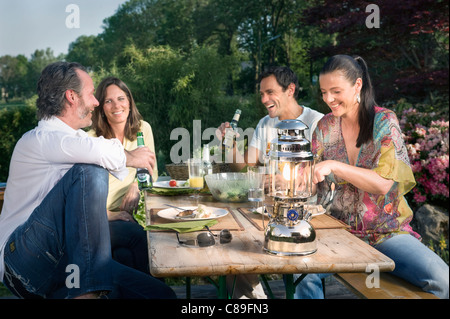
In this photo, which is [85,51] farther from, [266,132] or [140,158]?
[140,158]

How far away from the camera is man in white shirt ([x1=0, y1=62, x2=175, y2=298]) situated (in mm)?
1597

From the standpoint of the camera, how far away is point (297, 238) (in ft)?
4.36

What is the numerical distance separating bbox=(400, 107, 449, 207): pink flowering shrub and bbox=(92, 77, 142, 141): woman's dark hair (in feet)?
8.53

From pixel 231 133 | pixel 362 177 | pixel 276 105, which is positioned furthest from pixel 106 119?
pixel 362 177

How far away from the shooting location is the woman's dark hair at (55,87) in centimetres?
202

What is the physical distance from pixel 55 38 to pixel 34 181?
6.33 meters

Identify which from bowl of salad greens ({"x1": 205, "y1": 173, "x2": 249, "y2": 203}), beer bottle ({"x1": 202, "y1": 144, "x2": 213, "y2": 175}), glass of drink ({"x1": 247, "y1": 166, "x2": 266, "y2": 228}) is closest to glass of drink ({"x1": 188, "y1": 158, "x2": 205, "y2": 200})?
beer bottle ({"x1": 202, "y1": 144, "x2": 213, "y2": 175})

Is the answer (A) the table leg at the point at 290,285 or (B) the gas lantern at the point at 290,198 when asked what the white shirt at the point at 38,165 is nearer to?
(B) the gas lantern at the point at 290,198

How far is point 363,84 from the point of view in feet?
6.95

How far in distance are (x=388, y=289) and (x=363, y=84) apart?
0.93 metres

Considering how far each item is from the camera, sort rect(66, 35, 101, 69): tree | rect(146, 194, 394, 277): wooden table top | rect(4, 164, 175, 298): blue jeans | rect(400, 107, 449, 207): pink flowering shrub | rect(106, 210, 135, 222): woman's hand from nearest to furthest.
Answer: rect(146, 194, 394, 277): wooden table top → rect(4, 164, 175, 298): blue jeans → rect(106, 210, 135, 222): woman's hand → rect(400, 107, 449, 207): pink flowering shrub → rect(66, 35, 101, 69): tree

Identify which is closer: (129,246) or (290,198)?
(290,198)

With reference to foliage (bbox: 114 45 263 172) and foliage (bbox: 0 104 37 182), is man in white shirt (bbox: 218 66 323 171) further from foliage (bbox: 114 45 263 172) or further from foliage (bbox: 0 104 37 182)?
foliage (bbox: 0 104 37 182)
